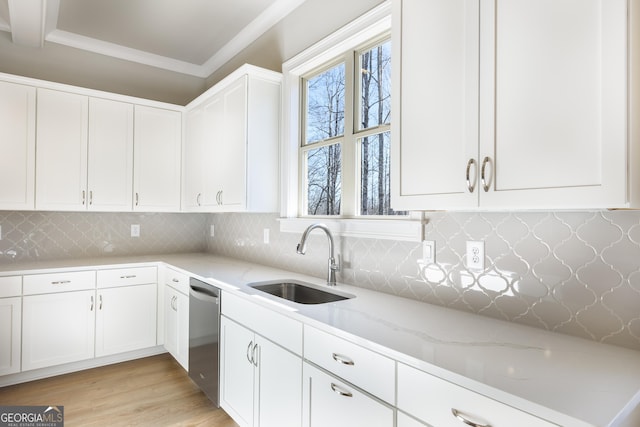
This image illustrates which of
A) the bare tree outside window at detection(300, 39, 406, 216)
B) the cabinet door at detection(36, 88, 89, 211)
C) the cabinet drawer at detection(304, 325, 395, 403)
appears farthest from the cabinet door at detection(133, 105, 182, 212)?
the cabinet drawer at detection(304, 325, 395, 403)

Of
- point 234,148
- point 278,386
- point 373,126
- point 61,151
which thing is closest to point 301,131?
point 234,148

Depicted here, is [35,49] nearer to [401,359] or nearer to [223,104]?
[223,104]

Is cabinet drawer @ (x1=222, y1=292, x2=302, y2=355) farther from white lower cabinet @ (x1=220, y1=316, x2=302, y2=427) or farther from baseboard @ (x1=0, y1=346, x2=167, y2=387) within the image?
baseboard @ (x1=0, y1=346, x2=167, y2=387)

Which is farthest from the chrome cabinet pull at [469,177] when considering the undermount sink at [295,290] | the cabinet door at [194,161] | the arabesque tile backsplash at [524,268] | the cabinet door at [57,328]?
the cabinet door at [57,328]

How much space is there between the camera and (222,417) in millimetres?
2379

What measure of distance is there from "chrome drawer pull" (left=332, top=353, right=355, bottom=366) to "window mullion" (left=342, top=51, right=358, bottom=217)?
1051 millimetres

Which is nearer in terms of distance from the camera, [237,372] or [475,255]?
[475,255]

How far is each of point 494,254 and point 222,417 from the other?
6.32ft

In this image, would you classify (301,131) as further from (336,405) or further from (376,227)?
(336,405)

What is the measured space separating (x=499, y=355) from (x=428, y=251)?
696 millimetres

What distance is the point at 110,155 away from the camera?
330cm

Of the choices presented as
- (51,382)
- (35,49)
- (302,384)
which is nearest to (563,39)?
(302,384)

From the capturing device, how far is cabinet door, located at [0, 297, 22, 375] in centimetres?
268

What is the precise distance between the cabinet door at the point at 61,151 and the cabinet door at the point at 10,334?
766 millimetres
